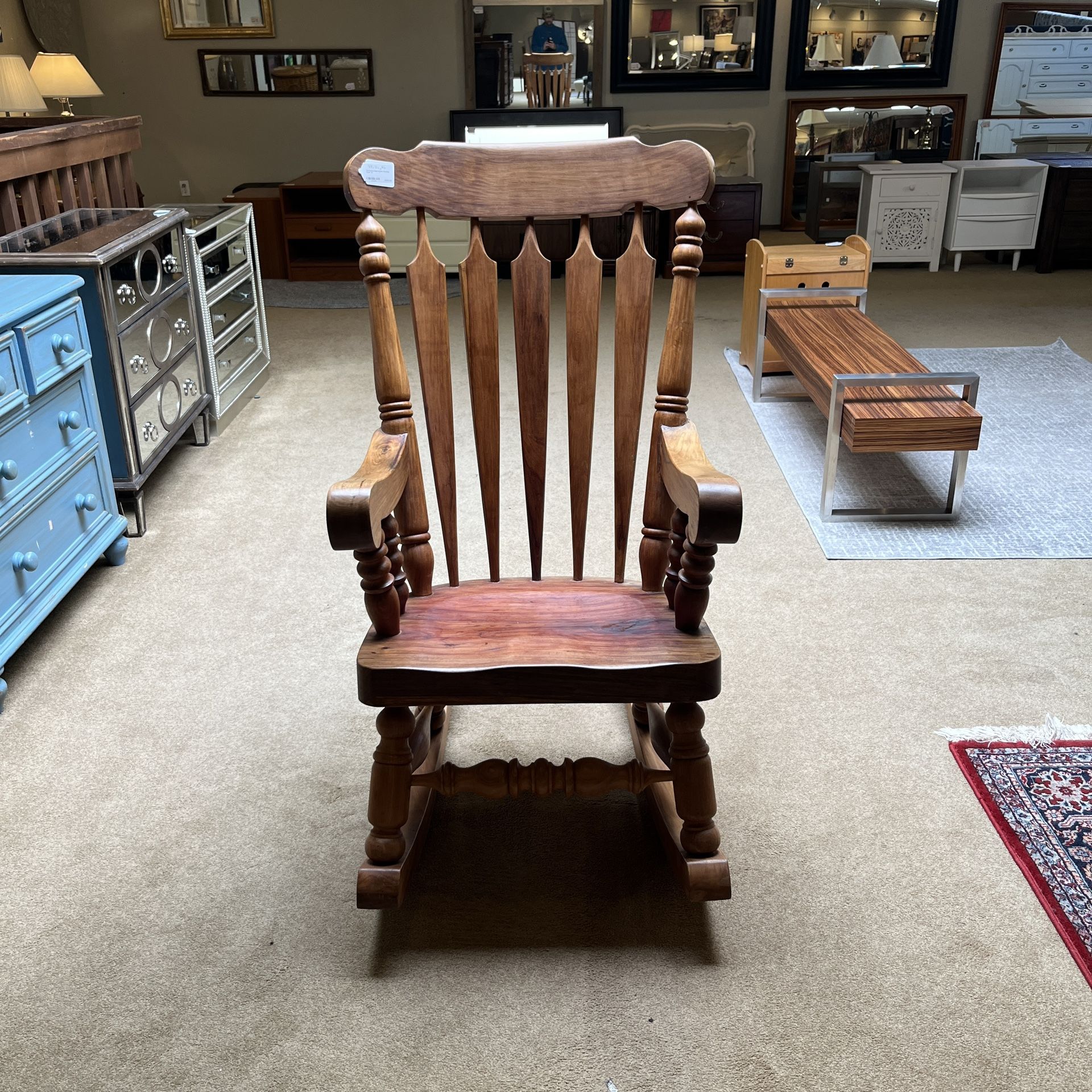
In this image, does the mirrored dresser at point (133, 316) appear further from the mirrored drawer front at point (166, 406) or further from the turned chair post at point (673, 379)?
the turned chair post at point (673, 379)

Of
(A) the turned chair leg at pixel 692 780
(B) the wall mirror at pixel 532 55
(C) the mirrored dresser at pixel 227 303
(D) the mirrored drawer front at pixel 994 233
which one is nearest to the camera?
(A) the turned chair leg at pixel 692 780

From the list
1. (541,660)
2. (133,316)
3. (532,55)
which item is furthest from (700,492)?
(532,55)

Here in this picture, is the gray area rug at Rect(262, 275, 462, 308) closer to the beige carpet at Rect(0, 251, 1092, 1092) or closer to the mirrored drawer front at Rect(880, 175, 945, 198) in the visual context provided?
the mirrored drawer front at Rect(880, 175, 945, 198)

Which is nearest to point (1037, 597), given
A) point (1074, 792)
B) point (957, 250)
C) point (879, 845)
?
point (1074, 792)

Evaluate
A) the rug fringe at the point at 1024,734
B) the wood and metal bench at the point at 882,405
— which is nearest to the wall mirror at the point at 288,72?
the wood and metal bench at the point at 882,405

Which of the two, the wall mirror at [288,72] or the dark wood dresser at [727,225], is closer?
the dark wood dresser at [727,225]

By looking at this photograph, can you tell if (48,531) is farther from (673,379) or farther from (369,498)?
(673,379)

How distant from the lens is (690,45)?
6.30 metres

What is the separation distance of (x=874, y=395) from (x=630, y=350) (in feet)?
4.59

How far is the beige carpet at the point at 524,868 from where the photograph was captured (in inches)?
51.1

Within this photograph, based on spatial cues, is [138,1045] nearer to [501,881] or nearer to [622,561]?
[501,881]

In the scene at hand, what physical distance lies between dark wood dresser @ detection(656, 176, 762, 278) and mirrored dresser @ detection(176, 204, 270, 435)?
8.36 ft

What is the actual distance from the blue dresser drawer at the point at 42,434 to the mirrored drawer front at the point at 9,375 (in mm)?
40

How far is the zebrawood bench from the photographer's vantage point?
259cm
